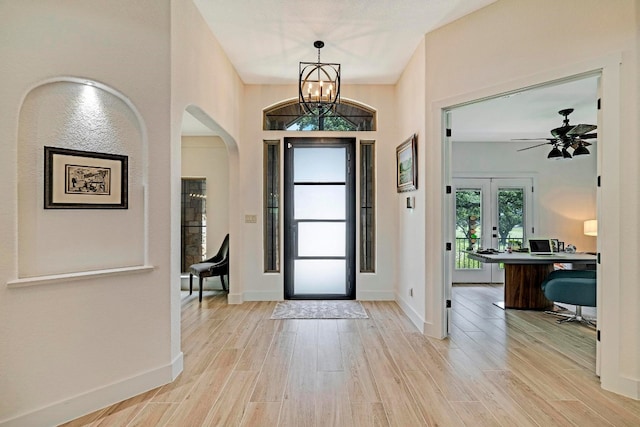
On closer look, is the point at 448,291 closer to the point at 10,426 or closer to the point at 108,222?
the point at 108,222

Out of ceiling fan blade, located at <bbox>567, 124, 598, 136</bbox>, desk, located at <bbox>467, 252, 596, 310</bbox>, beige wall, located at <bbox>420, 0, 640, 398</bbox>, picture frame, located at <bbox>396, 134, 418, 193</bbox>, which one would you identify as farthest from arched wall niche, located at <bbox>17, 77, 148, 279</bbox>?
ceiling fan blade, located at <bbox>567, 124, 598, 136</bbox>

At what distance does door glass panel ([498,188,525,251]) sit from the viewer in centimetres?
697

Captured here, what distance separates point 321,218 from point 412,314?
1.94m

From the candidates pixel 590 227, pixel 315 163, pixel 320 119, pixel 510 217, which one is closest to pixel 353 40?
pixel 320 119

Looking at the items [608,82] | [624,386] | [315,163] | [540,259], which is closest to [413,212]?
[315,163]

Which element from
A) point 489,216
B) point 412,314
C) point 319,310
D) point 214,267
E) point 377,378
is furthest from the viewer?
point 489,216

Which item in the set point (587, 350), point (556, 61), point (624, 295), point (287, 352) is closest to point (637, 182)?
point (624, 295)

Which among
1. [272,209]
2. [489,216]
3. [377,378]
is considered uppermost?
→ [272,209]

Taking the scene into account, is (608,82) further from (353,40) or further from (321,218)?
(321,218)

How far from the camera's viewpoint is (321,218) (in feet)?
17.6

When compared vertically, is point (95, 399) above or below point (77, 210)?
below

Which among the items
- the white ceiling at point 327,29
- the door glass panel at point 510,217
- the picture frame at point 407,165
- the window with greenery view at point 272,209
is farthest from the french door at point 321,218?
the door glass panel at point 510,217

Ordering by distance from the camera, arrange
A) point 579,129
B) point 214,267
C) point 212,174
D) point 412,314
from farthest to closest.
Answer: point 212,174 → point 214,267 → point 579,129 → point 412,314

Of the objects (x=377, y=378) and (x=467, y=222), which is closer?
(x=377, y=378)
